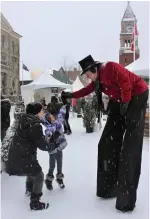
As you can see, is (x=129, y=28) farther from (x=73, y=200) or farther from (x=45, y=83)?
(x=73, y=200)

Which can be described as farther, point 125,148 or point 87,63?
point 87,63

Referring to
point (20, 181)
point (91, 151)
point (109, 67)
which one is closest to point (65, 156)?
point (91, 151)

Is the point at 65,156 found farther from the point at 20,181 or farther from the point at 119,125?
the point at 119,125

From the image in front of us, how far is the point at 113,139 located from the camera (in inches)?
156

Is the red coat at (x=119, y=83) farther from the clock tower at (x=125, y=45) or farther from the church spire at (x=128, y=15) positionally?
the clock tower at (x=125, y=45)

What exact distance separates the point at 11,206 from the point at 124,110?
171 cm

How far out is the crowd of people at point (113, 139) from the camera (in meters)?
3.62

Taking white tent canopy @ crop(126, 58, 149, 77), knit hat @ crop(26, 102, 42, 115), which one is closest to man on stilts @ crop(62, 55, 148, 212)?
knit hat @ crop(26, 102, 42, 115)

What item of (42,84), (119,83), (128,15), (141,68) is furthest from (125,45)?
(119,83)

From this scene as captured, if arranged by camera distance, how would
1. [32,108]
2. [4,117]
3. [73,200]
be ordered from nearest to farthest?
[32,108] → [73,200] → [4,117]

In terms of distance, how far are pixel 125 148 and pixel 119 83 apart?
2.41ft

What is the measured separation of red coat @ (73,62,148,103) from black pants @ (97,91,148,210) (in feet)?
0.35

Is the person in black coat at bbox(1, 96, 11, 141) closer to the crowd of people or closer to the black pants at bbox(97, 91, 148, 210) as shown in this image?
the crowd of people

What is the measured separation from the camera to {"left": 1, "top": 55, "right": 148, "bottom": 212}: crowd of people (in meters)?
3.62
